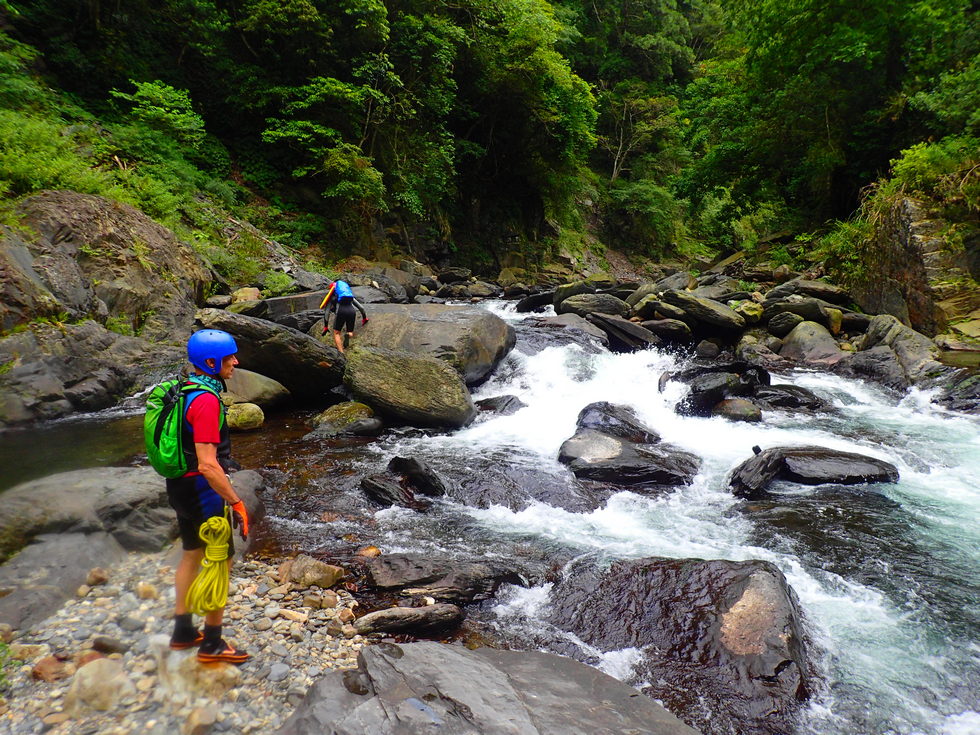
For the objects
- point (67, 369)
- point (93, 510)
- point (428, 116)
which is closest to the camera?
point (93, 510)

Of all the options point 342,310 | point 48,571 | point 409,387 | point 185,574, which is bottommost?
point 48,571

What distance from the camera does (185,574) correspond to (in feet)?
10.2

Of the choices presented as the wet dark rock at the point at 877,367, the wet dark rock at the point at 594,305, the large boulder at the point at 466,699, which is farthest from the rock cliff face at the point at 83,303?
the wet dark rock at the point at 877,367

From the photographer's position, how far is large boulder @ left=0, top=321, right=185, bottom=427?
6980mm

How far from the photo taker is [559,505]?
19.7 ft

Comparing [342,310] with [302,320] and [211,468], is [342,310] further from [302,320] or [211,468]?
[211,468]

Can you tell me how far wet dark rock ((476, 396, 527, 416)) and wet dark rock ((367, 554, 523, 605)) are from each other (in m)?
4.88

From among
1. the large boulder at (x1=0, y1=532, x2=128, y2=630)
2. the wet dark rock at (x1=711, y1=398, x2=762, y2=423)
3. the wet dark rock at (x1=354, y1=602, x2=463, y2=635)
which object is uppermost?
the wet dark rock at (x1=711, y1=398, x2=762, y2=423)

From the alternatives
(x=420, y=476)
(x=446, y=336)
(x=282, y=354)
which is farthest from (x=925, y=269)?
(x=282, y=354)

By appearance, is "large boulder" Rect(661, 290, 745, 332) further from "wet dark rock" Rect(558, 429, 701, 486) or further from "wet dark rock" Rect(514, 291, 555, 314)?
"wet dark rock" Rect(558, 429, 701, 486)

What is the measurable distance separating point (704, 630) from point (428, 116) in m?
21.7

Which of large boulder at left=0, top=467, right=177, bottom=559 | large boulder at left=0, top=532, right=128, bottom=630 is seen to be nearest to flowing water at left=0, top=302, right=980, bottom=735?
large boulder at left=0, top=467, right=177, bottom=559

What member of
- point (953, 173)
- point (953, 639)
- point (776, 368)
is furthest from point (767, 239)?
point (953, 639)

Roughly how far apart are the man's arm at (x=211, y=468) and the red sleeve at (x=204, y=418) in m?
0.04
